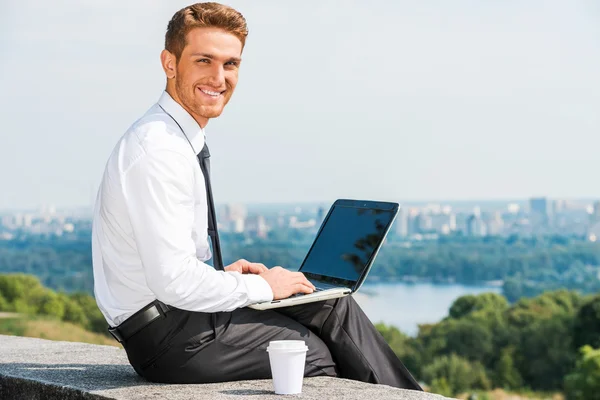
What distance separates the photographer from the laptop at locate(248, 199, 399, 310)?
10.7 ft

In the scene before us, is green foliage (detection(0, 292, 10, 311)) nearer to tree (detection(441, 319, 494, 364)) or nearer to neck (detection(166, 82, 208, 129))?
tree (detection(441, 319, 494, 364))

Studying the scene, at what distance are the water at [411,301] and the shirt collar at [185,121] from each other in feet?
174

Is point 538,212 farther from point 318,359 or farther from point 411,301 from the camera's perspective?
point 318,359

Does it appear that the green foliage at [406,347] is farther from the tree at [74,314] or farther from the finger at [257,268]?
the finger at [257,268]

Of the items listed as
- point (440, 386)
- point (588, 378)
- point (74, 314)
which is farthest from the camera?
point (440, 386)

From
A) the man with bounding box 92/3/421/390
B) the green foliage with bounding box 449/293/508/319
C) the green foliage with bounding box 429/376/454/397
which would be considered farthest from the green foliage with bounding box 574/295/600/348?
the man with bounding box 92/3/421/390

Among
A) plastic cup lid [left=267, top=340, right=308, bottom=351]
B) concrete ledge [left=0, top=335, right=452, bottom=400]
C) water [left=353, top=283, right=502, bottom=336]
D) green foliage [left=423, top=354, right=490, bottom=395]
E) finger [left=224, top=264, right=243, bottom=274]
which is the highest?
finger [left=224, top=264, right=243, bottom=274]

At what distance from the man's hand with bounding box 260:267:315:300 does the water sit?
2087 inches

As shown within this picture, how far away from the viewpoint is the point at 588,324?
48844 millimetres

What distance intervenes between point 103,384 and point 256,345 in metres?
0.61

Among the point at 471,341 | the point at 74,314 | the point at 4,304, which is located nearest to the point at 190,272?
the point at 74,314

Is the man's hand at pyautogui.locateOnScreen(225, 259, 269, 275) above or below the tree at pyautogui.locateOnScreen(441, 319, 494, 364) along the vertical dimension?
above

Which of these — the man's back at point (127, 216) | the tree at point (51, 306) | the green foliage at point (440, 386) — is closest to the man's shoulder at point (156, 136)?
the man's back at point (127, 216)

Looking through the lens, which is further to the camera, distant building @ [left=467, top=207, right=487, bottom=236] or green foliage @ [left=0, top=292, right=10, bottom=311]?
distant building @ [left=467, top=207, right=487, bottom=236]
